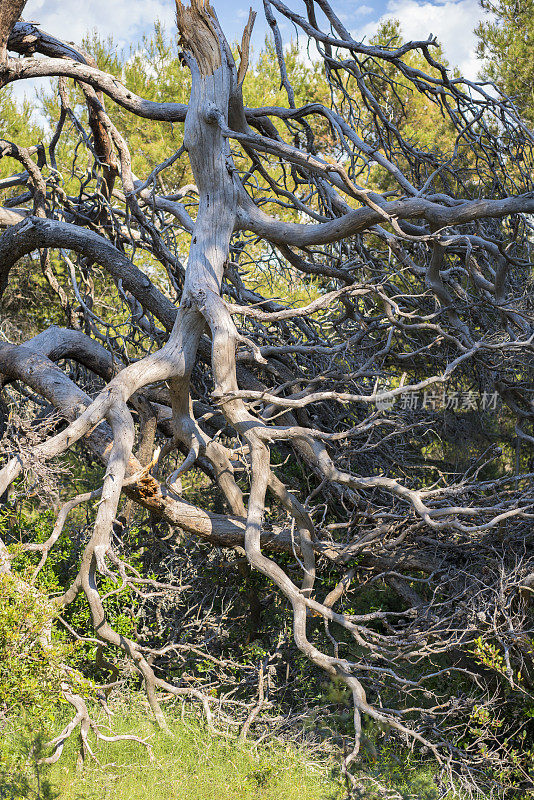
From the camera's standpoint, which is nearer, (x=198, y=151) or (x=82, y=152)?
(x=198, y=151)

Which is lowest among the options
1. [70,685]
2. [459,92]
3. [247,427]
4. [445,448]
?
[70,685]

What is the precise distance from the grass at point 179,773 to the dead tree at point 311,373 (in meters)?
0.33

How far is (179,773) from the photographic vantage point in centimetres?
455

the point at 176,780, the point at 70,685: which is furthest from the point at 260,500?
the point at 176,780

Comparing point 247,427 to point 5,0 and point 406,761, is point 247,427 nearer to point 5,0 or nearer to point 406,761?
point 406,761

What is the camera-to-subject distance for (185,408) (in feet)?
16.9

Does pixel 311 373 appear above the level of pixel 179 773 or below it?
above

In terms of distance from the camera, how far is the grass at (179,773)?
13.6 feet

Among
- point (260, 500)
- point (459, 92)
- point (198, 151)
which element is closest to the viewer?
point (260, 500)

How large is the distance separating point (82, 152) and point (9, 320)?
333cm

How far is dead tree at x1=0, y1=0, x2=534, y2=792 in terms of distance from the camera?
429cm

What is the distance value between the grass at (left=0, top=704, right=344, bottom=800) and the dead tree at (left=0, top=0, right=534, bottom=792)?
329 millimetres

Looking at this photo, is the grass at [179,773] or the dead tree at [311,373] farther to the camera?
the dead tree at [311,373]

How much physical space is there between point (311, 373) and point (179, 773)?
3386 millimetres
